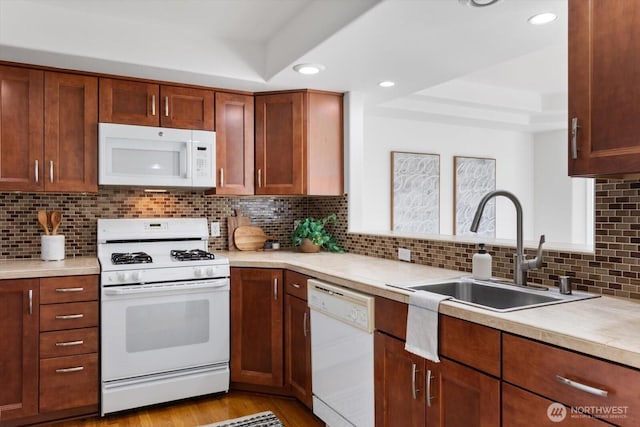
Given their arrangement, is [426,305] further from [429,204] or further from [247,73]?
[429,204]

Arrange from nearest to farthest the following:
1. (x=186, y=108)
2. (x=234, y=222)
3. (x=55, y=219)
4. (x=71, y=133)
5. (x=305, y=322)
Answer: (x=305, y=322)
(x=71, y=133)
(x=55, y=219)
(x=186, y=108)
(x=234, y=222)

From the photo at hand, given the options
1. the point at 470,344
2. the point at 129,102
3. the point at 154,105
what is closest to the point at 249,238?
Answer: the point at 154,105

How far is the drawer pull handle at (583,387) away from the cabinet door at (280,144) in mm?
2263

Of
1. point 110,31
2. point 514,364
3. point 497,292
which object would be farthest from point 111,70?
point 514,364

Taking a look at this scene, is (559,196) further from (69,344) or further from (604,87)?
(69,344)

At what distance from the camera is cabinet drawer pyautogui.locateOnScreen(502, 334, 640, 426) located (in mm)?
1085

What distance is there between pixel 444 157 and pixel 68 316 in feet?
12.5

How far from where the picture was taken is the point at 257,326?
2855 millimetres

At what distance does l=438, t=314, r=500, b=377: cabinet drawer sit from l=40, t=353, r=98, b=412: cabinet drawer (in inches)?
79.8

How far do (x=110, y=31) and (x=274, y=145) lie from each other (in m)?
1.27

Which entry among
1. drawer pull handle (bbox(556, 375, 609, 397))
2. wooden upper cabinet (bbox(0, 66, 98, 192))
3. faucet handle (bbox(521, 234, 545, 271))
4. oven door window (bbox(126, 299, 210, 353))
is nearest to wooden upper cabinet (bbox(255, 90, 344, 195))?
oven door window (bbox(126, 299, 210, 353))

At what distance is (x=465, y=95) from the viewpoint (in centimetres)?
443

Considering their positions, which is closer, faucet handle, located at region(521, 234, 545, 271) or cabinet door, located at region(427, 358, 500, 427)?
cabinet door, located at region(427, 358, 500, 427)

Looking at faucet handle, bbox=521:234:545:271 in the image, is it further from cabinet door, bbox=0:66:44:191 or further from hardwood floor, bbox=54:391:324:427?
cabinet door, bbox=0:66:44:191
